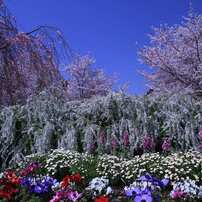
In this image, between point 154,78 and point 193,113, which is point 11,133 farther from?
point 154,78

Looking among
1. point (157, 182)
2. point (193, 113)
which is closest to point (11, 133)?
point (193, 113)

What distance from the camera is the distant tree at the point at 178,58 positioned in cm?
1469

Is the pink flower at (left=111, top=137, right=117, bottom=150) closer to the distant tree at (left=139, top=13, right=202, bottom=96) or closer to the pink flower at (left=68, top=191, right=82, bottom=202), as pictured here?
the pink flower at (left=68, top=191, right=82, bottom=202)

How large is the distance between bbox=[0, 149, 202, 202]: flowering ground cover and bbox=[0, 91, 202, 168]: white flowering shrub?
2.57 feet

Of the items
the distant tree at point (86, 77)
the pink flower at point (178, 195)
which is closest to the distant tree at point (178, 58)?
the distant tree at point (86, 77)

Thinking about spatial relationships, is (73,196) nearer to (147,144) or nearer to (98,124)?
(147,144)

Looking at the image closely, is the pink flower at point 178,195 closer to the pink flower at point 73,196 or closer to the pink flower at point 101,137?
the pink flower at point 73,196

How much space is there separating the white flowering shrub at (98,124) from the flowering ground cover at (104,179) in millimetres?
783

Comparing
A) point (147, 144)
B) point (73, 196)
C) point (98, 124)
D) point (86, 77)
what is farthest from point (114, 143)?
point (86, 77)

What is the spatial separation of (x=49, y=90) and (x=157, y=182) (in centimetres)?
379

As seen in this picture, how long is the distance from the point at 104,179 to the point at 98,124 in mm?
2902

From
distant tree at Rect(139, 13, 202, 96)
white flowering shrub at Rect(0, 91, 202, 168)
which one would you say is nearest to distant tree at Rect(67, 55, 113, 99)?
distant tree at Rect(139, 13, 202, 96)

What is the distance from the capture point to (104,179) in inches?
173

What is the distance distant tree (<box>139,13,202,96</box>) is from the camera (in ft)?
48.2
